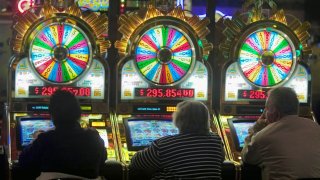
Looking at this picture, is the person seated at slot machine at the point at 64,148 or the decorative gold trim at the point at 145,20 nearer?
the person seated at slot machine at the point at 64,148

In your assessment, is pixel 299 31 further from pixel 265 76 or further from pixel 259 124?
pixel 259 124

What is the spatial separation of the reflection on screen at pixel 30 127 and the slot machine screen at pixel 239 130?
5.52 feet

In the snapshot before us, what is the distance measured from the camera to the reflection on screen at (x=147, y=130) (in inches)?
205

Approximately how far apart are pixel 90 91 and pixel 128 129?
0.51m

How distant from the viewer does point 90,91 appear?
546cm

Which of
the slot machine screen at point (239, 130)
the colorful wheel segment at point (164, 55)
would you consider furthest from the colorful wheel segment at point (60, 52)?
the slot machine screen at point (239, 130)

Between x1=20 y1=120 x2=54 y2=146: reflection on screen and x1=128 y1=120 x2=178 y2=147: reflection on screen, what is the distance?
74 centimetres

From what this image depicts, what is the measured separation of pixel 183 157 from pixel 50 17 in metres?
2.04

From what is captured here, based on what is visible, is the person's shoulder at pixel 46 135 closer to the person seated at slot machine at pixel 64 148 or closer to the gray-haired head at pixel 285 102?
the person seated at slot machine at pixel 64 148

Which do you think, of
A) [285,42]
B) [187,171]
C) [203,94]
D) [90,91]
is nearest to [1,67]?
[90,91]

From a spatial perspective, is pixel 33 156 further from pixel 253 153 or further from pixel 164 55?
pixel 164 55

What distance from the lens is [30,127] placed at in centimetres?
508

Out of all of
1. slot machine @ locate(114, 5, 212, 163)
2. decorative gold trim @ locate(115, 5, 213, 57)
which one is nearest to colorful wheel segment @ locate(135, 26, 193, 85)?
slot machine @ locate(114, 5, 212, 163)

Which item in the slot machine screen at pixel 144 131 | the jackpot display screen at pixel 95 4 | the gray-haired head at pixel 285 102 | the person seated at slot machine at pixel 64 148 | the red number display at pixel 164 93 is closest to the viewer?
the person seated at slot machine at pixel 64 148
